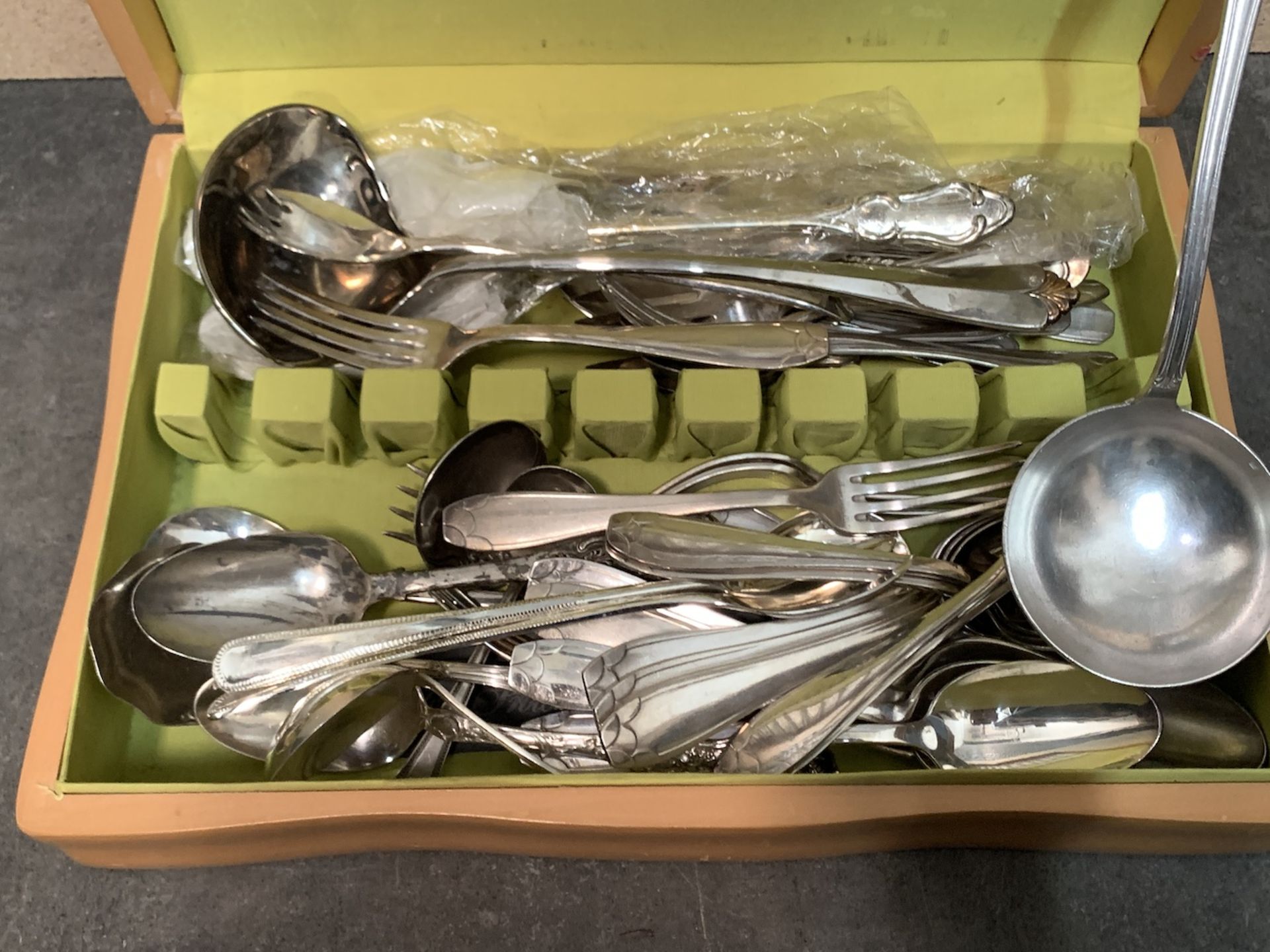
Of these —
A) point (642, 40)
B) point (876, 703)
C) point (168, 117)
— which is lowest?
point (876, 703)

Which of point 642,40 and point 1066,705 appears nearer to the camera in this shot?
point 1066,705

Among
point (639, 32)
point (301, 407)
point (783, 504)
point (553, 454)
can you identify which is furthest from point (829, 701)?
point (639, 32)

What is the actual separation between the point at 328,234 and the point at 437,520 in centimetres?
21

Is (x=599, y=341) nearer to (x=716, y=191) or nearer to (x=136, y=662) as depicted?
(x=716, y=191)

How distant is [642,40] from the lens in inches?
23.7

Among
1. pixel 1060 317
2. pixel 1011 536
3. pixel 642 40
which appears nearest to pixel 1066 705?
pixel 1011 536

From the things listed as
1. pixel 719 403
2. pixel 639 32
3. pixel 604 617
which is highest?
pixel 639 32

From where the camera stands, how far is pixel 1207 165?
1.44 ft

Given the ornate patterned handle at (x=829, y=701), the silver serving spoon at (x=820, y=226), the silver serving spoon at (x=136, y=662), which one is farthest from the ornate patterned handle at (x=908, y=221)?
the silver serving spoon at (x=136, y=662)

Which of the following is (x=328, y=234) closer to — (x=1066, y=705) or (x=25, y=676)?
(x=25, y=676)

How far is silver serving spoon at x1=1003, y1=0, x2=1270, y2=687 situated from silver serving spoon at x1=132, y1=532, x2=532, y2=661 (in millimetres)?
285

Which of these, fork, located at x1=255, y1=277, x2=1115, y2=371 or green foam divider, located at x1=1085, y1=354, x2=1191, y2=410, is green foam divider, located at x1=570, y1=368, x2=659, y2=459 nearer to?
fork, located at x1=255, y1=277, x2=1115, y2=371

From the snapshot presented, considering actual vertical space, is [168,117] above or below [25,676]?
above

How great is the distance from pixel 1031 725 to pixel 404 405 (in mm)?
392
